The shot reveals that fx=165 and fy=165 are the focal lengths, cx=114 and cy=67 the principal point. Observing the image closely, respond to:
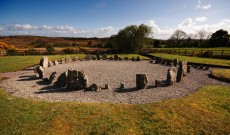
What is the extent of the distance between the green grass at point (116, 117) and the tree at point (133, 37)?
3940 cm

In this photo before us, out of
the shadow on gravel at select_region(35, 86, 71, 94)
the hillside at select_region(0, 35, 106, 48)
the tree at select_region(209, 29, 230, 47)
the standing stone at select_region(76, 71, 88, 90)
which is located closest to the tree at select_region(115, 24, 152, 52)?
the tree at select_region(209, 29, 230, 47)

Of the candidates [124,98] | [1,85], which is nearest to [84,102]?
[124,98]

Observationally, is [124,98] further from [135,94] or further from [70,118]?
[70,118]

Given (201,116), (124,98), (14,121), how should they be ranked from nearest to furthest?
(14,121) < (201,116) < (124,98)

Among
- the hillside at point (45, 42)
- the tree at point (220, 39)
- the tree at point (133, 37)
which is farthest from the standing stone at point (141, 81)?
the hillside at point (45, 42)

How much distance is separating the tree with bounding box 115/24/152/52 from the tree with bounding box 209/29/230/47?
103 feet

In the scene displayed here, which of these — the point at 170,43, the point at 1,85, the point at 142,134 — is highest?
the point at 170,43

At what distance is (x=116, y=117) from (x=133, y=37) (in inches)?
1689

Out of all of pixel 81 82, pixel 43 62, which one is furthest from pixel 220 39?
pixel 81 82

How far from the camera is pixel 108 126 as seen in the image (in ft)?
27.0

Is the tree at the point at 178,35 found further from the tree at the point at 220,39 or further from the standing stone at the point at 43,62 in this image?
the standing stone at the point at 43,62

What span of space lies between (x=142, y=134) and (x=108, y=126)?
169 centimetres

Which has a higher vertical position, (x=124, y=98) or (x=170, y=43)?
(x=170, y=43)

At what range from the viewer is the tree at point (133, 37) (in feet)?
163
